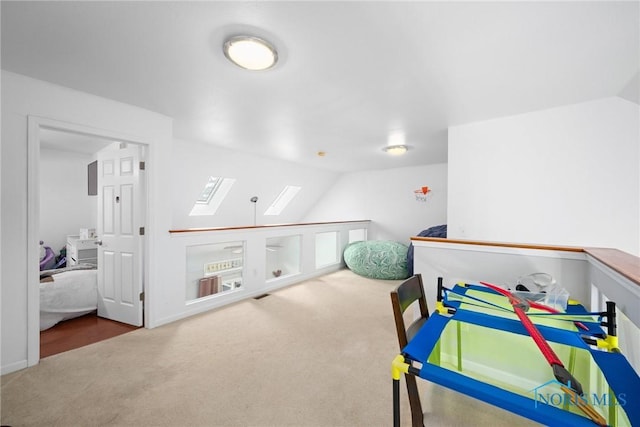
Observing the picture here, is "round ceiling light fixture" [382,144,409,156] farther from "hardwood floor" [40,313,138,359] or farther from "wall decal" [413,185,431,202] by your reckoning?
"hardwood floor" [40,313,138,359]

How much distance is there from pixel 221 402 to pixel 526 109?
3702 mm

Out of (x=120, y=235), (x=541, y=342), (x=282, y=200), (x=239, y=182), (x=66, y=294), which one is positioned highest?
(x=239, y=182)

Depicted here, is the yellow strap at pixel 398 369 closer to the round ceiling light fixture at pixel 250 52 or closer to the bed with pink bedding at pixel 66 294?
the round ceiling light fixture at pixel 250 52

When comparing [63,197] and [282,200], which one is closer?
[63,197]

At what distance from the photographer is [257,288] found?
12.5ft

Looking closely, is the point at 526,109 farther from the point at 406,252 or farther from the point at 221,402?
the point at 221,402

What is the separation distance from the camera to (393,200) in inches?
238

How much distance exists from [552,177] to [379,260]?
9.33ft

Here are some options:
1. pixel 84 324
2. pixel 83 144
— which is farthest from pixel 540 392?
pixel 83 144

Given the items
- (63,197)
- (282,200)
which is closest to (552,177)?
(282,200)

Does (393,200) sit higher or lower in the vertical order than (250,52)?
lower

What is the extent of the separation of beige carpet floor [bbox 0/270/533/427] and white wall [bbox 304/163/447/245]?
3.39 metres

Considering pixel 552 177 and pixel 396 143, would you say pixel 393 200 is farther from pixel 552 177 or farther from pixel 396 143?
pixel 552 177

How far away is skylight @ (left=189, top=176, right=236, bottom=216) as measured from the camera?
16.8 feet
